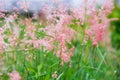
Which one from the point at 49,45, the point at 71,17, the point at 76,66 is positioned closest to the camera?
the point at 49,45

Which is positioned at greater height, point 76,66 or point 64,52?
point 64,52

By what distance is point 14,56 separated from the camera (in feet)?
12.2

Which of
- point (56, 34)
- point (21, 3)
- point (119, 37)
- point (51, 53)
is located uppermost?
point (21, 3)

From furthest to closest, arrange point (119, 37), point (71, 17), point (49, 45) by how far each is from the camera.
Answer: point (119, 37) < point (71, 17) < point (49, 45)

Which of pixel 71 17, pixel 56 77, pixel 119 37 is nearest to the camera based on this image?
pixel 56 77

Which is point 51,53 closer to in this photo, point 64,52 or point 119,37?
point 64,52

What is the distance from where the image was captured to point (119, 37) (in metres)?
8.19

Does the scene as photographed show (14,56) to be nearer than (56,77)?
No

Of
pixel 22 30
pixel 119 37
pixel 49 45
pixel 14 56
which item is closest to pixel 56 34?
pixel 49 45

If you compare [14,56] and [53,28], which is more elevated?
[53,28]

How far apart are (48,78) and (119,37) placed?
204 inches

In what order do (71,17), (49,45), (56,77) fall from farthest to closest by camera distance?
(71,17), (56,77), (49,45)

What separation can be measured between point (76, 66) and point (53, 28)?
2.70ft

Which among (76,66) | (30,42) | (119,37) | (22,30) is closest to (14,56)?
(22,30)
